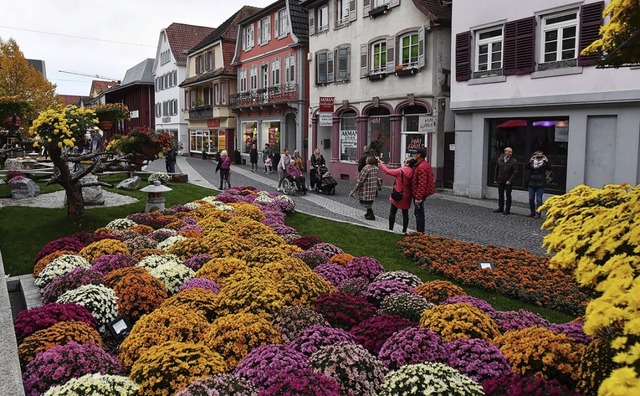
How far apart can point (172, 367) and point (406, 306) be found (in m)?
2.62

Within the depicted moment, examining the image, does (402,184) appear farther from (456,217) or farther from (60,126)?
(60,126)

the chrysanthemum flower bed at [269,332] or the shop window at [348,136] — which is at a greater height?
the shop window at [348,136]

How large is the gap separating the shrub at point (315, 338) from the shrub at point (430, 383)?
0.88 metres

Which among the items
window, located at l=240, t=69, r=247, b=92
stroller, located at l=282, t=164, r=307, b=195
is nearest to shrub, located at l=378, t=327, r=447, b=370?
stroller, located at l=282, t=164, r=307, b=195

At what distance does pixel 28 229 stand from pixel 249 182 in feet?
48.4

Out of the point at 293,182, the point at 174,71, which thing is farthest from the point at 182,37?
the point at 293,182

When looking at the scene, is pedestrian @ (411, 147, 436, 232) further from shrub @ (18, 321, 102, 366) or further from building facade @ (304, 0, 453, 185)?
building facade @ (304, 0, 453, 185)

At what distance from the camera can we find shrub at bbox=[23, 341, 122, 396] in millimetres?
4605

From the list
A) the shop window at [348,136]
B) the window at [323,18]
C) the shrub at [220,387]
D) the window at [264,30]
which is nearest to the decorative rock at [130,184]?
the shop window at [348,136]

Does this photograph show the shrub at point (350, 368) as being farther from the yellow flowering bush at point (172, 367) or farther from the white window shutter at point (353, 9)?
the white window shutter at point (353, 9)

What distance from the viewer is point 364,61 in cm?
2731

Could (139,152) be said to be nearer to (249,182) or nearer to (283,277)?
(283,277)

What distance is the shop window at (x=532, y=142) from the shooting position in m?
18.6

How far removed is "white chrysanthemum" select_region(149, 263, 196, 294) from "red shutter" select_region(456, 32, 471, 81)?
16471 mm
